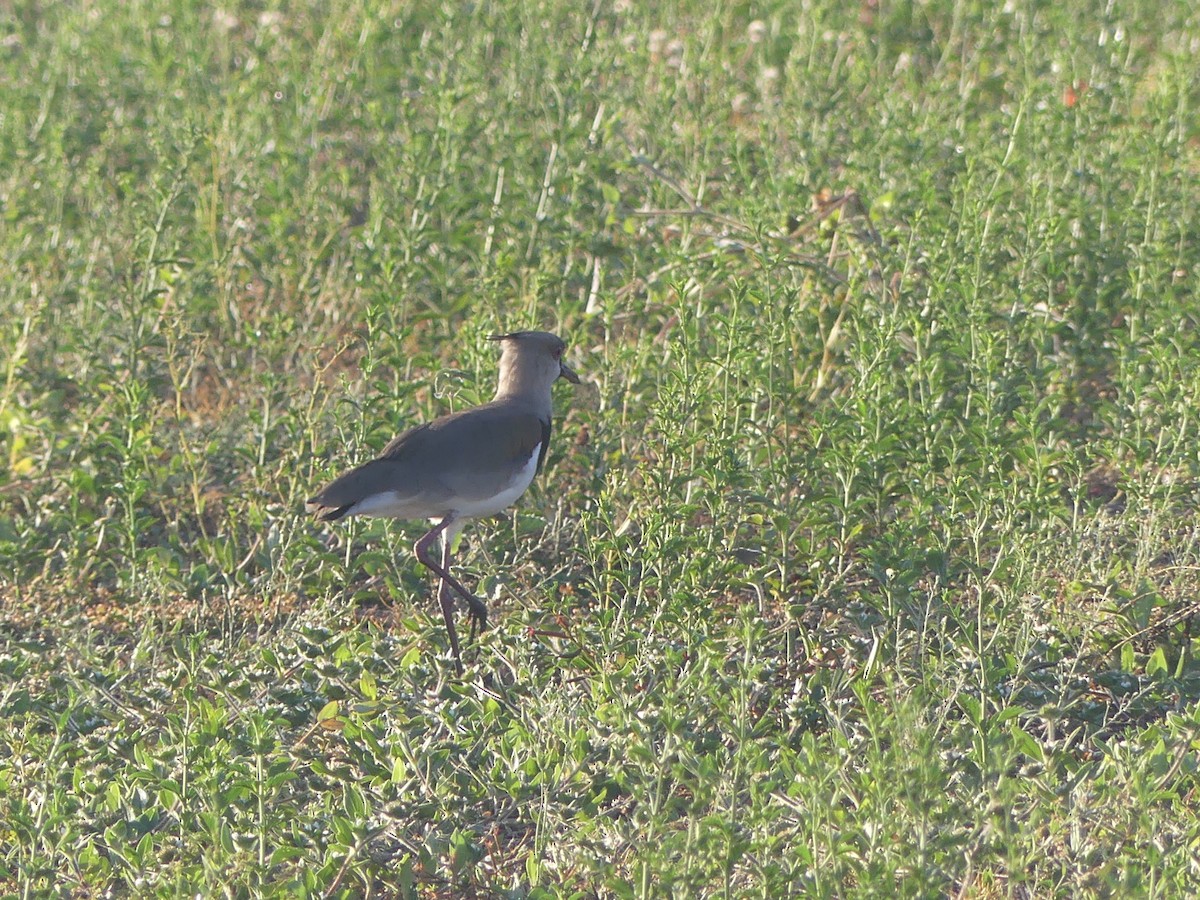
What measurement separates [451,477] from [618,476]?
2.32 feet

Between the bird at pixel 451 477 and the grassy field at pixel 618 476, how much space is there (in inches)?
7.3

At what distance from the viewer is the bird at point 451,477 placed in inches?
203

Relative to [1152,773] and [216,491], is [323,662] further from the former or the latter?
[1152,773]

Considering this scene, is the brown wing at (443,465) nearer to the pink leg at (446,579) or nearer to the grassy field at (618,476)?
the pink leg at (446,579)

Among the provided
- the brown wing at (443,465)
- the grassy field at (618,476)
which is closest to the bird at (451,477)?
the brown wing at (443,465)

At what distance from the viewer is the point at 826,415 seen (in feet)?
17.4

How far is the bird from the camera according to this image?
516cm

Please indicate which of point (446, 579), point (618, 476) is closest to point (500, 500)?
point (446, 579)

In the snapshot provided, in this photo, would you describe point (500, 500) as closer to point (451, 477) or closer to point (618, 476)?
point (451, 477)

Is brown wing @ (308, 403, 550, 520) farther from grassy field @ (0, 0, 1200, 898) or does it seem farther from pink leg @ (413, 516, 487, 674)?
grassy field @ (0, 0, 1200, 898)

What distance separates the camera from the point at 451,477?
530cm

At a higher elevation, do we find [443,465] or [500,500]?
[443,465]

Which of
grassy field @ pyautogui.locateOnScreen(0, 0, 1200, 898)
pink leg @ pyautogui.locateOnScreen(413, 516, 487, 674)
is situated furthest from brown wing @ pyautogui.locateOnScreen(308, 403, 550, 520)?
grassy field @ pyautogui.locateOnScreen(0, 0, 1200, 898)

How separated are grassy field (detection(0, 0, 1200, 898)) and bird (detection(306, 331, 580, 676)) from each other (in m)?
0.19
